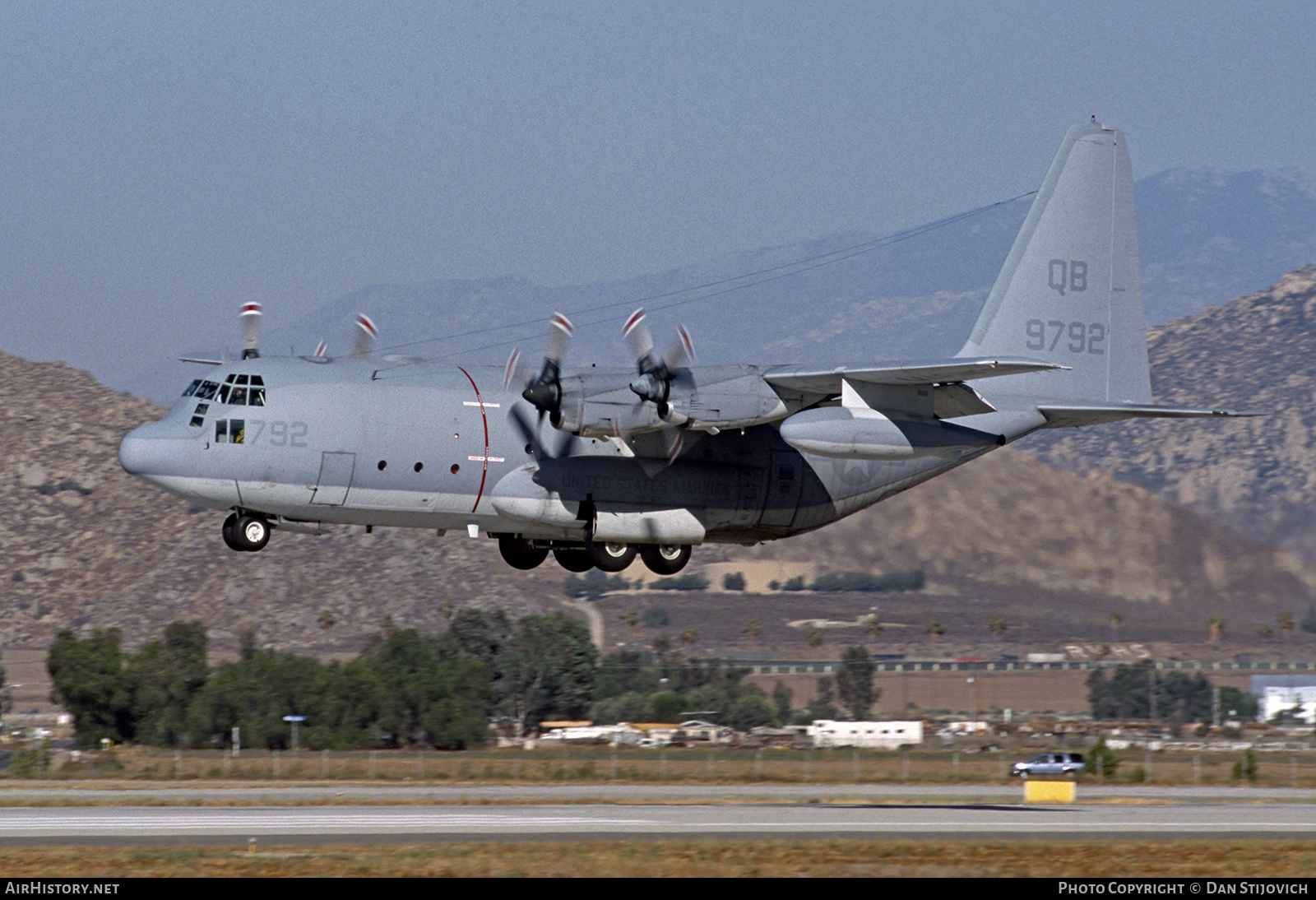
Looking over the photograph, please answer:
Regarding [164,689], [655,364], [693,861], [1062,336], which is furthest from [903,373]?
[164,689]

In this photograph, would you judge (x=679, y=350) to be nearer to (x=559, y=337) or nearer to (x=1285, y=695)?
(x=559, y=337)

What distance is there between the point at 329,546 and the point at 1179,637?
5946 cm

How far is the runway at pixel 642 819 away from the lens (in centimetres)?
2367

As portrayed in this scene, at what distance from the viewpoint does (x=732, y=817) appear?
27.3 meters

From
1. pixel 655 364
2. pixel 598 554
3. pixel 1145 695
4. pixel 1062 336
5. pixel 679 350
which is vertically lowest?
pixel 1145 695

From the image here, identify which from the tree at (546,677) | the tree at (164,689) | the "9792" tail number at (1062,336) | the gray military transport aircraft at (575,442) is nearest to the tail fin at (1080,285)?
the "9792" tail number at (1062,336)

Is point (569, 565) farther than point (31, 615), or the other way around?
point (31, 615)

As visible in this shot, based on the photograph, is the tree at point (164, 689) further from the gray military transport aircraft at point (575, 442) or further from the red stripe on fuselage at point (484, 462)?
the red stripe on fuselage at point (484, 462)

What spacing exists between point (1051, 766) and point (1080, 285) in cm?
1910

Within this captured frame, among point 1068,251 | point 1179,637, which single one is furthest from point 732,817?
point 1179,637

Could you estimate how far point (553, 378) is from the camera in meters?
26.0

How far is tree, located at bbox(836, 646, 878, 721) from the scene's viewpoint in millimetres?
59906

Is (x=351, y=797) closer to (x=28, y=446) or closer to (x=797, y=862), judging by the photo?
(x=797, y=862)

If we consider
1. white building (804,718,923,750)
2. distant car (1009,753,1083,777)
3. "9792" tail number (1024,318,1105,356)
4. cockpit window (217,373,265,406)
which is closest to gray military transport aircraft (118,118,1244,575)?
cockpit window (217,373,265,406)
